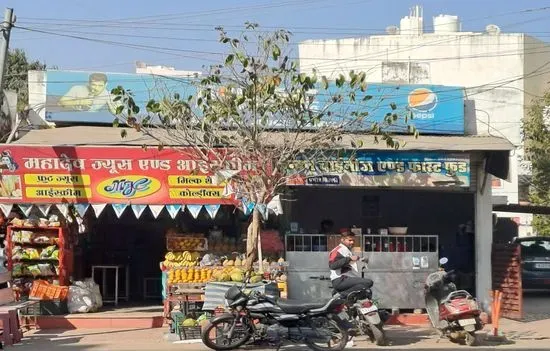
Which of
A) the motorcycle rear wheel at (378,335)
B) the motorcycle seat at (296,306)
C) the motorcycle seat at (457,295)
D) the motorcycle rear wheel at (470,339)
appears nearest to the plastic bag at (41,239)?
the motorcycle seat at (296,306)

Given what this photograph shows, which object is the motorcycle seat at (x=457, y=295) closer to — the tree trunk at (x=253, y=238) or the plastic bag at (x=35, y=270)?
the tree trunk at (x=253, y=238)

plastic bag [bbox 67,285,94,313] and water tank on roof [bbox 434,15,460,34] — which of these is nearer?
plastic bag [bbox 67,285,94,313]

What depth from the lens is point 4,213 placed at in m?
12.9

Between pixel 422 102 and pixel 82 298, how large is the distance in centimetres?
782

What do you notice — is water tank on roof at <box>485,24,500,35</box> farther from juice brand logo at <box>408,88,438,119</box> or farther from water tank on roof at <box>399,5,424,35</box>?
juice brand logo at <box>408,88,438,119</box>

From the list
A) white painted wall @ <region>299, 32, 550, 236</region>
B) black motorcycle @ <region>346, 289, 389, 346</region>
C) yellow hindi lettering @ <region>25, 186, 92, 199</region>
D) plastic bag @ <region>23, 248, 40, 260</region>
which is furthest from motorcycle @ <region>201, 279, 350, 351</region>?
white painted wall @ <region>299, 32, 550, 236</region>

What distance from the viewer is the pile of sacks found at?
12.9 meters

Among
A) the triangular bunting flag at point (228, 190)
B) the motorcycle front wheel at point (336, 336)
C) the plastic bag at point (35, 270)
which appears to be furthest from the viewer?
the plastic bag at point (35, 270)

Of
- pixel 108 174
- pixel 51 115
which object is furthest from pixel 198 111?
pixel 51 115

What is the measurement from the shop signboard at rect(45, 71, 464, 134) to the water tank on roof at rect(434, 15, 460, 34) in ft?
84.0

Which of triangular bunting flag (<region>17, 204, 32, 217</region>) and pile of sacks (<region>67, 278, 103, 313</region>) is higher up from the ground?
triangular bunting flag (<region>17, 204, 32, 217</region>)

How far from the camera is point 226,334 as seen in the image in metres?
9.61

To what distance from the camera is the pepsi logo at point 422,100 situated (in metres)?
14.6

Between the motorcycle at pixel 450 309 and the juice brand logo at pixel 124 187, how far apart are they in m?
5.32
